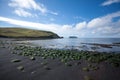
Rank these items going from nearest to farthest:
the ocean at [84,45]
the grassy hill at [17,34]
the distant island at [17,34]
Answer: the ocean at [84,45] < the distant island at [17,34] < the grassy hill at [17,34]

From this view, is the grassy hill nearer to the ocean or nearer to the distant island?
the distant island

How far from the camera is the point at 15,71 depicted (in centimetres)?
1116

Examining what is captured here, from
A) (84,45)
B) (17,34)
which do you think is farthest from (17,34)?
(84,45)

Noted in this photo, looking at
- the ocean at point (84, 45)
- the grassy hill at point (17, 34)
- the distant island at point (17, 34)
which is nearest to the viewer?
the ocean at point (84, 45)

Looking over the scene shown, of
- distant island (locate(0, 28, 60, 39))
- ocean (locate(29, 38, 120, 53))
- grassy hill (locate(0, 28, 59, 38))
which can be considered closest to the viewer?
ocean (locate(29, 38, 120, 53))

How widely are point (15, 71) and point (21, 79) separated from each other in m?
2.02

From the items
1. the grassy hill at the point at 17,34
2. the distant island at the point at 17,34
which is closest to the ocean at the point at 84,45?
the distant island at the point at 17,34

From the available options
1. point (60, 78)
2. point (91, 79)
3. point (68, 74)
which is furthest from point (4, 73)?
point (91, 79)

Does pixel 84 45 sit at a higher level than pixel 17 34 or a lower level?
lower

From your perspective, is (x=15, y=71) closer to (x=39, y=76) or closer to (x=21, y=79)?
(x=21, y=79)

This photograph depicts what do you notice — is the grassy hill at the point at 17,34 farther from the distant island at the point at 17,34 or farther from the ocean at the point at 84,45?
the ocean at the point at 84,45

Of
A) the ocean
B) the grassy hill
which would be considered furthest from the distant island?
the ocean

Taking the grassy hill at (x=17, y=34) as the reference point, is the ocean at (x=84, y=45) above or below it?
below

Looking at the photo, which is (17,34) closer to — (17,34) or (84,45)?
(17,34)
